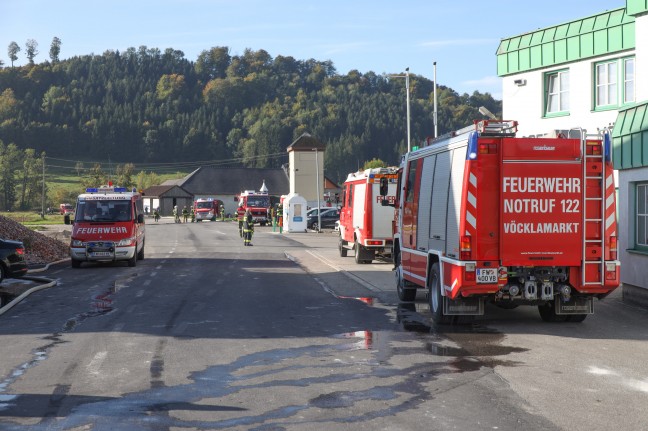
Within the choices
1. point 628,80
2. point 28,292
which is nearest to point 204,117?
point 628,80

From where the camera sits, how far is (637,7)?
16.6m

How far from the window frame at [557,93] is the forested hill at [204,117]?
133143 millimetres

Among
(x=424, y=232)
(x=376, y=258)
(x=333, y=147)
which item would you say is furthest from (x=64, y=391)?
(x=333, y=147)

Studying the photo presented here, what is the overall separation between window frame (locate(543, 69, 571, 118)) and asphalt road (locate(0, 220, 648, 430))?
10611mm

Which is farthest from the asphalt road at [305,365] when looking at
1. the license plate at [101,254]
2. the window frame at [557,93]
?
the window frame at [557,93]

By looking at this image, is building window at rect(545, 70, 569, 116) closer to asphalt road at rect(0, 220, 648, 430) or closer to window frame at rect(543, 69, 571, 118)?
window frame at rect(543, 69, 571, 118)

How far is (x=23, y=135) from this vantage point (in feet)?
567

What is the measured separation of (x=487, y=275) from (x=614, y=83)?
14.1 meters

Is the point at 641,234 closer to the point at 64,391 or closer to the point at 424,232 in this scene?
the point at 424,232

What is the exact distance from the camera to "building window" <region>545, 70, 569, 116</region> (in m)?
25.9

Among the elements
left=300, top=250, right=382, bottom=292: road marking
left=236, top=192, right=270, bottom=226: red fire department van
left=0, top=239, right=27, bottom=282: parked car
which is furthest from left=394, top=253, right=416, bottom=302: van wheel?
left=236, top=192, right=270, bottom=226: red fire department van

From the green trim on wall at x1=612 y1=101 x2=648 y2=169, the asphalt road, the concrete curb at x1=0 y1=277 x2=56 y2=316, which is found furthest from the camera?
the green trim on wall at x1=612 y1=101 x2=648 y2=169

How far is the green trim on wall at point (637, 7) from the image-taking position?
16375mm

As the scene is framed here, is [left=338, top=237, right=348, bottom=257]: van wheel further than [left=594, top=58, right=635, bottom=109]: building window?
Yes
